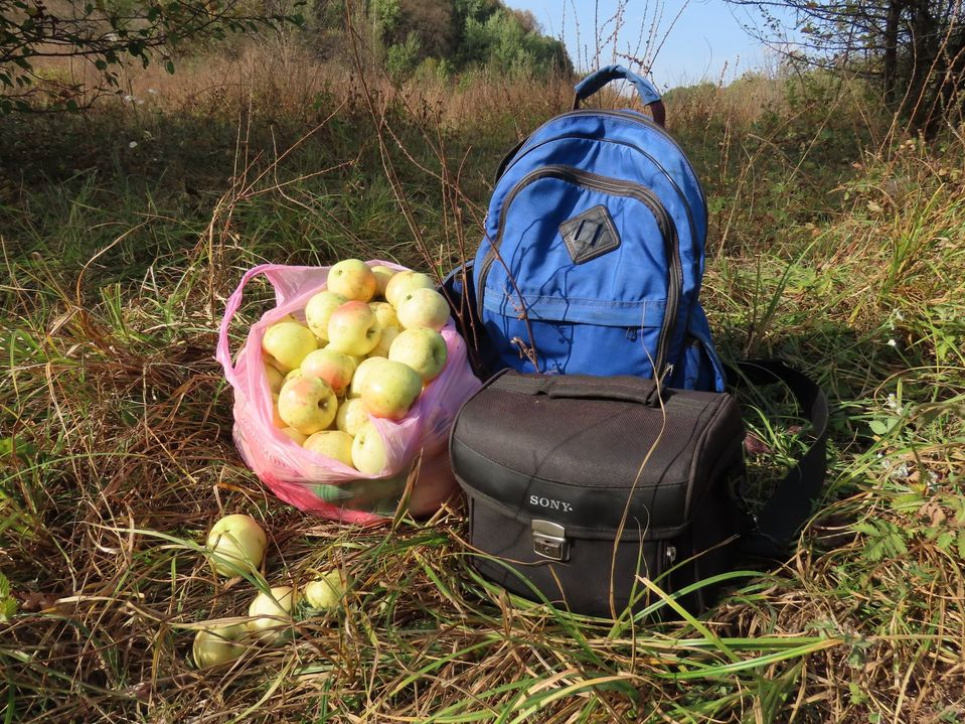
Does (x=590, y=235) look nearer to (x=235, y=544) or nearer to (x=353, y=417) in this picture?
(x=353, y=417)

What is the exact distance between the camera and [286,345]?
1.86m

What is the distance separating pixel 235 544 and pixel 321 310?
67 centimetres

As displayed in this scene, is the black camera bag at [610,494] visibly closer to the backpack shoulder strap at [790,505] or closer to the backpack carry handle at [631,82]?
the backpack shoulder strap at [790,505]

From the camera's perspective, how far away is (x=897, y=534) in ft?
5.09

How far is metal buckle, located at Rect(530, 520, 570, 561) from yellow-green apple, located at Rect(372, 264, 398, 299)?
98 cm

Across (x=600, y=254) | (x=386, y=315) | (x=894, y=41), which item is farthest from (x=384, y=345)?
(x=894, y=41)

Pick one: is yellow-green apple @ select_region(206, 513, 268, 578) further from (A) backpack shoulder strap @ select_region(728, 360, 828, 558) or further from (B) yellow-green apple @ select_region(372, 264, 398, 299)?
(A) backpack shoulder strap @ select_region(728, 360, 828, 558)

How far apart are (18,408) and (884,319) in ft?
9.66

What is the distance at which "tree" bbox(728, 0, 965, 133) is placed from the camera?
4.67 meters

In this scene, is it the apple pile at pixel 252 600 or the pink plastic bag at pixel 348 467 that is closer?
the apple pile at pixel 252 600

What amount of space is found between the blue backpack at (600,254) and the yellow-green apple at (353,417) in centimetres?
51

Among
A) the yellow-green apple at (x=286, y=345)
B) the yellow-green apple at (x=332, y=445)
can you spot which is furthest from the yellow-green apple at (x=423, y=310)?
the yellow-green apple at (x=332, y=445)

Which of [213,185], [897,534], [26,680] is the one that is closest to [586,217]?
[897,534]

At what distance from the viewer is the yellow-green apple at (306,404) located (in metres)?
1.70
